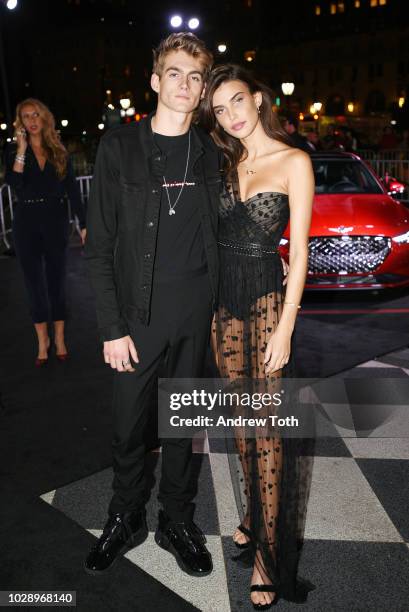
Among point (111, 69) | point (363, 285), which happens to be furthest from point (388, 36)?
point (363, 285)

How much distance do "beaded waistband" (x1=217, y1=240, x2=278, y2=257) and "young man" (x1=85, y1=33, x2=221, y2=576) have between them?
9 cm

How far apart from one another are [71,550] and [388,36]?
73.3 m

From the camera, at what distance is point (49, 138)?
4.79m

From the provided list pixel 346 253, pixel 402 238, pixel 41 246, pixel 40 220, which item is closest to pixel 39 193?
pixel 40 220

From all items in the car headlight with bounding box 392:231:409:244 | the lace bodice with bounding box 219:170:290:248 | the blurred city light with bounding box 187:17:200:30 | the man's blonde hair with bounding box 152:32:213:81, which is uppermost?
the blurred city light with bounding box 187:17:200:30

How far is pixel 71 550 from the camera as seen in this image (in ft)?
9.03

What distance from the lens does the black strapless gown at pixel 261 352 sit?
2.44 m

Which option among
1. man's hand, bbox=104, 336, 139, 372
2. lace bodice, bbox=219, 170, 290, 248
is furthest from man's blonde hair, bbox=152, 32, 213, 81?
man's hand, bbox=104, 336, 139, 372

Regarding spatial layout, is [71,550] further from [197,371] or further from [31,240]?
[31,240]

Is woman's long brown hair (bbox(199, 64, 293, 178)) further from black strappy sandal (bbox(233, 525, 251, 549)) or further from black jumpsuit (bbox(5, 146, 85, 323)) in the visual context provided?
black jumpsuit (bbox(5, 146, 85, 323))

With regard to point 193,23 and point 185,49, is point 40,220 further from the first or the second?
point 193,23

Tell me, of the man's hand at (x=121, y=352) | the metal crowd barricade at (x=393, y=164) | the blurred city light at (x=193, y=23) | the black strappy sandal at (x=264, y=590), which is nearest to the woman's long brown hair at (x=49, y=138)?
the man's hand at (x=121, y=352)

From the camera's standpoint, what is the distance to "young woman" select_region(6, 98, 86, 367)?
187 inches

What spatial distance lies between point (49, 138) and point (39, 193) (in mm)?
437
